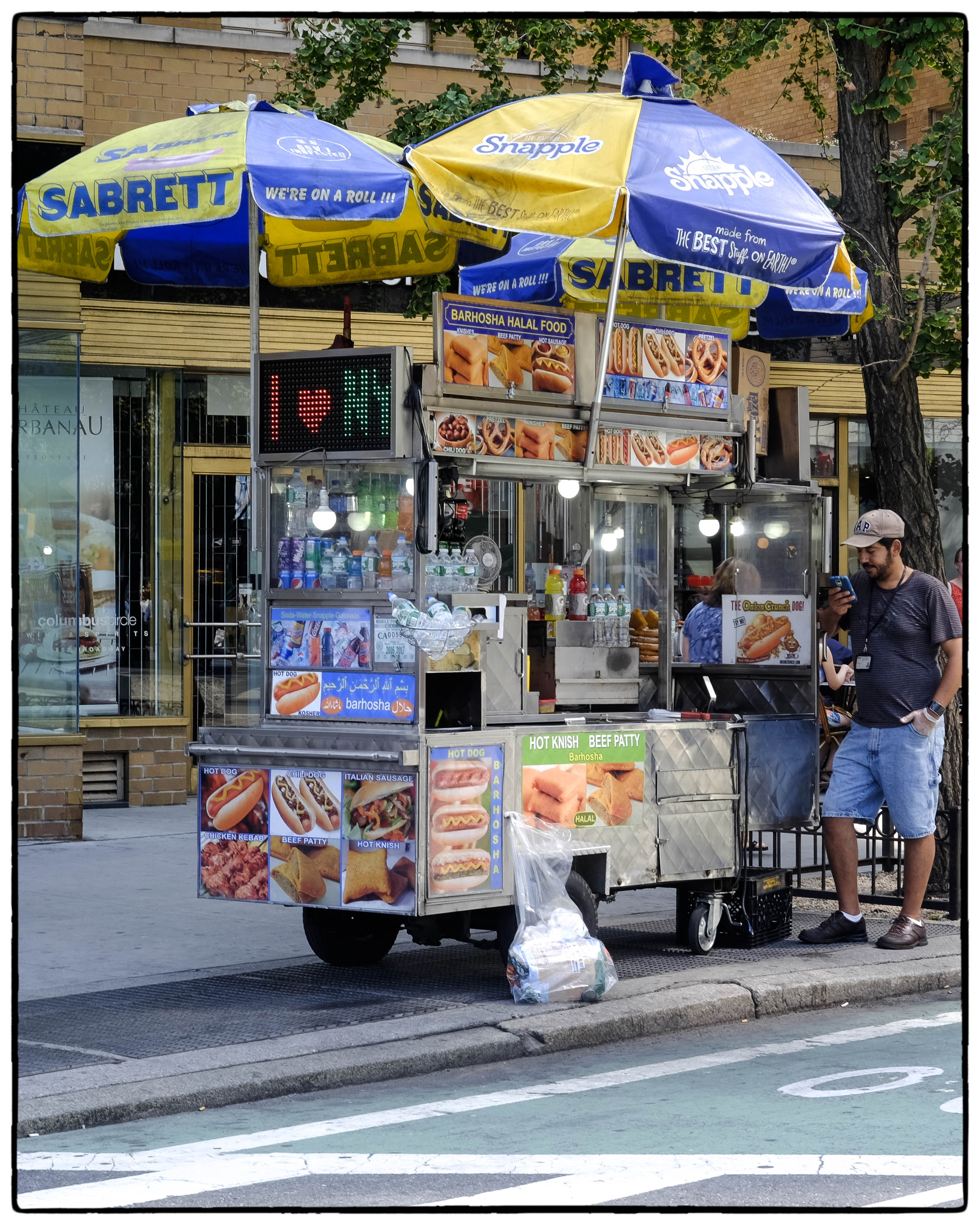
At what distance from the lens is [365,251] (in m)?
9.49

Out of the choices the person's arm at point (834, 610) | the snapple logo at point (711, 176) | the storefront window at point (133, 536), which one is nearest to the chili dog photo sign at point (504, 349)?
the snapple logo at point (711, 176)

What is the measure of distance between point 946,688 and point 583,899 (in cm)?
219

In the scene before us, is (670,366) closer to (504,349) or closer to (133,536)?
(504,349)

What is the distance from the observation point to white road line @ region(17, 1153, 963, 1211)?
4812 mm

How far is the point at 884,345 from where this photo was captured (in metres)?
10.3

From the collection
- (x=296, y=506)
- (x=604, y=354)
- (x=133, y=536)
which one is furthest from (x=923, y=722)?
(x=133, y=536)

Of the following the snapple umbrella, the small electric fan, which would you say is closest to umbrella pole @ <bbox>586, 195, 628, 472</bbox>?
the snapple umbrella

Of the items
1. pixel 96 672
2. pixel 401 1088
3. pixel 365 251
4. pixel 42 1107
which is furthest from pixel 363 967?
pixel 96 672

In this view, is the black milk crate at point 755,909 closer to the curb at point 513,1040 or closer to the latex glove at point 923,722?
the curb at point 513,1040

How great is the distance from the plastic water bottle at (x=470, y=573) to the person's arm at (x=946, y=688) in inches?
90.8

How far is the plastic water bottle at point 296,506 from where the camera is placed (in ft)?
25.3

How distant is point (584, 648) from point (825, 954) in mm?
1922

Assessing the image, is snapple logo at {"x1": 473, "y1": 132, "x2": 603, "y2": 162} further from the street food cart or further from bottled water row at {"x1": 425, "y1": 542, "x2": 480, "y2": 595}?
bottled water row at {"x1": 425, "y1": 542, "x2": 480, "y2": 595}

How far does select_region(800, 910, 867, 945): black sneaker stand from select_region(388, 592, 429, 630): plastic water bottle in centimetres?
289
